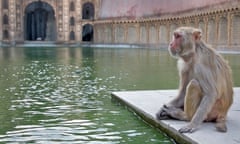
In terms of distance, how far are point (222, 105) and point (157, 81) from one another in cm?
788

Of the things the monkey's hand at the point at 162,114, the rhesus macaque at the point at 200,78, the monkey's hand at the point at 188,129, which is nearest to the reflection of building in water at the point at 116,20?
the monkey's hand at the point at 162,114

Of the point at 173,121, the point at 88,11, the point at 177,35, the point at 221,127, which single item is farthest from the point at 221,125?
the point at 88,11

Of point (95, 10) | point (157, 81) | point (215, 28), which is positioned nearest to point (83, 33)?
point (95, 10)

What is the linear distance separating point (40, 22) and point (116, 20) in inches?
856

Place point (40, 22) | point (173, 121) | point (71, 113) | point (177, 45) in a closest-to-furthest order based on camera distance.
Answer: point (177, 45) < point (173, 121) < point (71, 113) < point (40, 22)

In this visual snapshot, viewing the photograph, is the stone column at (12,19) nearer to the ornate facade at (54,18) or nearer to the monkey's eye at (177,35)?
the ornate facade at (54,18)

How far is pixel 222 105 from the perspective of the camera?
629 cm

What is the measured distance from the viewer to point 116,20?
6012 cm

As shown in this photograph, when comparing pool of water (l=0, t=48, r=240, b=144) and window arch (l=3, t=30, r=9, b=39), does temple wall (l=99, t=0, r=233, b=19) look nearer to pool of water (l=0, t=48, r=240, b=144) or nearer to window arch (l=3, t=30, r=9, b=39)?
window arch (l=3, t=30, r=9, b=39)

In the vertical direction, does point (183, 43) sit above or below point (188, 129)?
above

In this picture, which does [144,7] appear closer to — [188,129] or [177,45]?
[177,45]

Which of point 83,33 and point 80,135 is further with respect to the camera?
point 83,33

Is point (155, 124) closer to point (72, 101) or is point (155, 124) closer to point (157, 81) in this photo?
point (72, 101)

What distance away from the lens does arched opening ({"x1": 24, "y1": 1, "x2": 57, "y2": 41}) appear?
243ft
